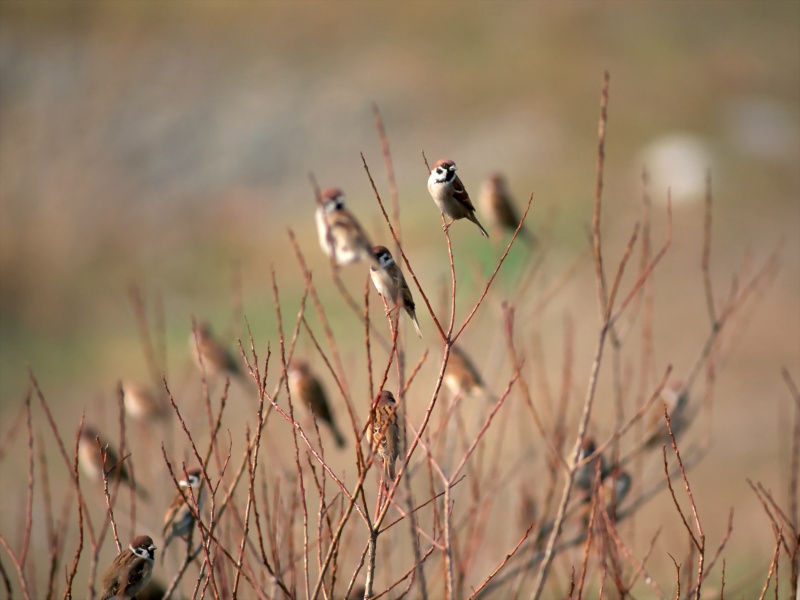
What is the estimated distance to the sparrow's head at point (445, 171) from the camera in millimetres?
5359

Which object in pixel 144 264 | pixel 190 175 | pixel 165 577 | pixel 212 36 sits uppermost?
pixel 212 36

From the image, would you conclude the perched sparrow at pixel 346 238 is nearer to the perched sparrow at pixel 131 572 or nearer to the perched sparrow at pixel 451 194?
the perched sparrow at pixel 451 194

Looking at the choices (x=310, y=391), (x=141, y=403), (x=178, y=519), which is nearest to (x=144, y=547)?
(x=178, y=519)

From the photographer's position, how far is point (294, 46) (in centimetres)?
2611

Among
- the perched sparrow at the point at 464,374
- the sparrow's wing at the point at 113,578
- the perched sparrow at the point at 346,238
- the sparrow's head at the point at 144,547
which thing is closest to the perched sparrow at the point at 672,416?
the perched sparrow at the point at 464,374

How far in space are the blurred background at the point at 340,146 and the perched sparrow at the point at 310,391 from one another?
902 cm

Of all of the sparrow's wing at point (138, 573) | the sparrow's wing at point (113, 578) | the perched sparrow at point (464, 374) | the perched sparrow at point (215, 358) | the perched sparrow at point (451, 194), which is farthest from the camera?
the perched sparrow at point (215, 358)

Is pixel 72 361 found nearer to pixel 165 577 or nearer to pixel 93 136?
pixel 93 136

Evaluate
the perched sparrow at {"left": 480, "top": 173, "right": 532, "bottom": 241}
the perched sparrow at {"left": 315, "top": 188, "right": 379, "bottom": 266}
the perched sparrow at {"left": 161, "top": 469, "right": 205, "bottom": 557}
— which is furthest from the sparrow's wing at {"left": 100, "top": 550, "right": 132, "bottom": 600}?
the perched sparrow at {"left": 480, "top": 173, "right": 532, "bottom": 241}

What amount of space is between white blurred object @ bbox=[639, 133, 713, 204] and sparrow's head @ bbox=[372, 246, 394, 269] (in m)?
15.8

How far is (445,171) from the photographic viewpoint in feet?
17.9

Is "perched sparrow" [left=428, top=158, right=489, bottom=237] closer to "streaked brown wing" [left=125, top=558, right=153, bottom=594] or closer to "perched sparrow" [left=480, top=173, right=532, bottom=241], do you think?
"streaked brown wing" [left=125, top=558, right=153, bottom=594]

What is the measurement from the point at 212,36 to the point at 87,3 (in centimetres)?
345

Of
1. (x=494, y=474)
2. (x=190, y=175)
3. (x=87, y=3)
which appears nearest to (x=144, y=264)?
(x=190, y=175)
